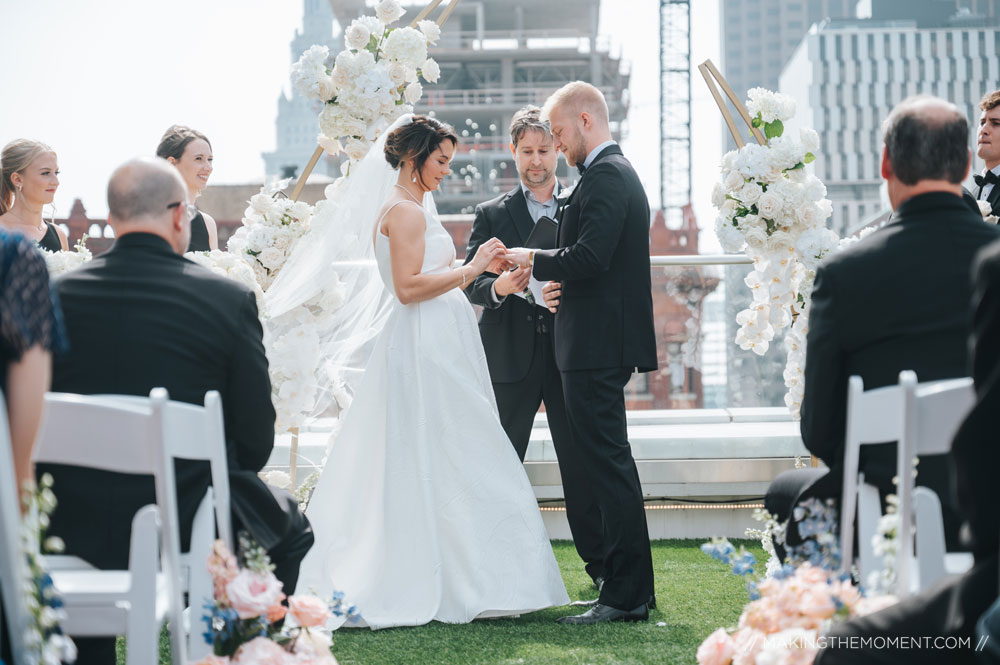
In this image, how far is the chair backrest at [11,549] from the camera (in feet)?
5.32

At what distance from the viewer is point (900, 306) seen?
238cm

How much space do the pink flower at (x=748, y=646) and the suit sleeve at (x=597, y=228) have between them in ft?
5.54

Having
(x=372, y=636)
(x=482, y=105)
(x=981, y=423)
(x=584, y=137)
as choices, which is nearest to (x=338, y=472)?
(x=372, y=636)

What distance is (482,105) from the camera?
69.8 metres

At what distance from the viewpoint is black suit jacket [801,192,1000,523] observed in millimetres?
2363

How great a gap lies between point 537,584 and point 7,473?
259 cm

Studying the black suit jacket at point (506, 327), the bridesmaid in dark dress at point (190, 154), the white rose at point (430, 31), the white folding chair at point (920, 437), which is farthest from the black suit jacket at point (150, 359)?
the bridesmaid in dark dress at point (190, 154)

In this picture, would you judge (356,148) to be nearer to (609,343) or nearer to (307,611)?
(609,343)

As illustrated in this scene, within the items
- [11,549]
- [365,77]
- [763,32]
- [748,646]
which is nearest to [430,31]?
[365,77]

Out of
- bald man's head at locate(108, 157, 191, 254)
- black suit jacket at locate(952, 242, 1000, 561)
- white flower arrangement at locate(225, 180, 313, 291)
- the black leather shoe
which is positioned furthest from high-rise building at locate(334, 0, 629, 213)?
black suit jacket at locate(952, 242, 1000, 561)

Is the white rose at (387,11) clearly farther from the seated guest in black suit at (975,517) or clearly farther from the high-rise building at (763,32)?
the high-rise building at (763,32)

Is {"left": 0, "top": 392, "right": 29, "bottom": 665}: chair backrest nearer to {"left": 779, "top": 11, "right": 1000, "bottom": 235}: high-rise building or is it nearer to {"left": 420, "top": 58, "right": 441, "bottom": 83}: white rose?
{"left": 420, "top": 58, "right": 441, "bottom": 83}: white rose

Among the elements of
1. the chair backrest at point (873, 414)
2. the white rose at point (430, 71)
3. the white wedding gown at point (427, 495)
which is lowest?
the white wedding gown at point (427, 495)

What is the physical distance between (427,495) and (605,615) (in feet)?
2.58
